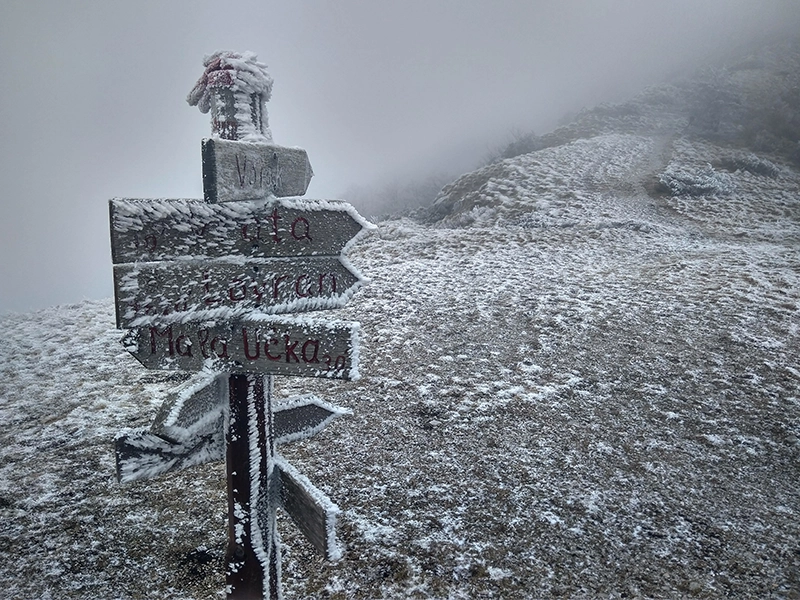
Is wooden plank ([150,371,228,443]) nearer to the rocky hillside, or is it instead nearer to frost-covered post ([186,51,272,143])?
frost-covered post ([186,51,272,143])

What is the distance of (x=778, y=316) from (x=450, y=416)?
6.78 m

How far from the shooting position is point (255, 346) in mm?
2266

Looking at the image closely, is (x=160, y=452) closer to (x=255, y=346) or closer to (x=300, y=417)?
(x=255, y=346)

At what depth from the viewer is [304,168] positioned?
2586mm

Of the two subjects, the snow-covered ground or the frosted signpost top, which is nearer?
the frosted signpost top

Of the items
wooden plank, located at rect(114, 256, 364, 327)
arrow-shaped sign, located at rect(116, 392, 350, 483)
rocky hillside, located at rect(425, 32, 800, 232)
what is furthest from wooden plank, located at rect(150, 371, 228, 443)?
rocky hillside, located at rect(425, 32, 800, 232)

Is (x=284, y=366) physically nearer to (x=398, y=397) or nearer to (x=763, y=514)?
(x=398, y=397)

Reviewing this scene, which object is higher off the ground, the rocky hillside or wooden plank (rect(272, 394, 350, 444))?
the rocky hillside

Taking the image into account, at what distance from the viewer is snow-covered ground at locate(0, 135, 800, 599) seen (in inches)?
153

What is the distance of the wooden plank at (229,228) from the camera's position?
2.03 metres

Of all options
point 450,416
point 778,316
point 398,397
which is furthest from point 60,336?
point 778,316

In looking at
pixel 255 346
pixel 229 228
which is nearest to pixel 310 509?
pixel 255 346

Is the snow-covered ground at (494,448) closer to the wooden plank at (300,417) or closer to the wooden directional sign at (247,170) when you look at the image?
the wooden plank at (300,417)

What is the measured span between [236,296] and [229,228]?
35 centimetres
